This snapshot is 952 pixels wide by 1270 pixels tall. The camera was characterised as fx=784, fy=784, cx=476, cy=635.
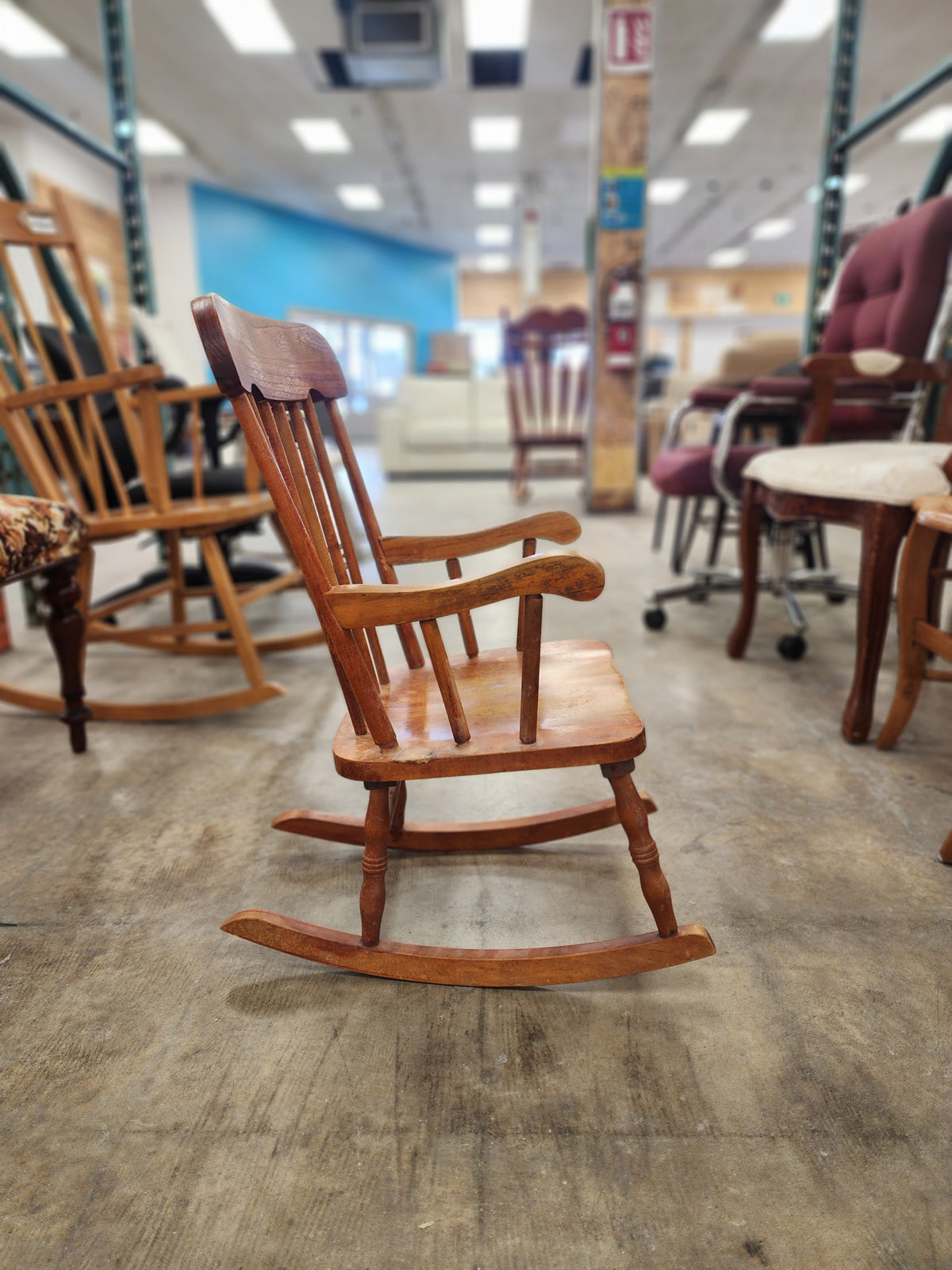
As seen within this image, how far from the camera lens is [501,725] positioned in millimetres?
1012

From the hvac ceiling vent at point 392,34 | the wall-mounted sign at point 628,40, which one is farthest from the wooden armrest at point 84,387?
the hvac ceiling vent at point 392,34

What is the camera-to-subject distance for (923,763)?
5.35 ft

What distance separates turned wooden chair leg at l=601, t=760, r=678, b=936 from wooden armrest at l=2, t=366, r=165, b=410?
1386mm

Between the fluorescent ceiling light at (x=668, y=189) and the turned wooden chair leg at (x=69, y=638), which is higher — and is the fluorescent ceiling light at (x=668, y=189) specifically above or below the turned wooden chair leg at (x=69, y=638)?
above

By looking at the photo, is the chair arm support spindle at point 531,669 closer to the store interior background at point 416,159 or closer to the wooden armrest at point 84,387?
the wooden armrest at point 84,387

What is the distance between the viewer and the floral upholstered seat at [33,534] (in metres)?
1.41

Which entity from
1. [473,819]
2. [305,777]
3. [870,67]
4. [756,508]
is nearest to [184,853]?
[305,777]

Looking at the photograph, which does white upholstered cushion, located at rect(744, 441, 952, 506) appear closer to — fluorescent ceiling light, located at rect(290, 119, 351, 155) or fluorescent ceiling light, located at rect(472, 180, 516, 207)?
fluorescent ceiling light, located at rect(290, 119, 351, 155)

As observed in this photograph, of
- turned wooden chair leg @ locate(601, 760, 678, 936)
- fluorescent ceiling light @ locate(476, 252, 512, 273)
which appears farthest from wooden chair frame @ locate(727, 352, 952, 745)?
fluorescent ceiling light @ locate(476, 252, 512, 273)

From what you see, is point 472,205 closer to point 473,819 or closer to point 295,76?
point 295,76

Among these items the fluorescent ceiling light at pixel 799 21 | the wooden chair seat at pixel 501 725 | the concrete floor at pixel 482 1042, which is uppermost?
the fluorescent ceiling light at pixel 799 21

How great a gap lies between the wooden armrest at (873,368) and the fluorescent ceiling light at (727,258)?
15.4 metres

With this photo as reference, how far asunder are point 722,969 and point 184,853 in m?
0.90

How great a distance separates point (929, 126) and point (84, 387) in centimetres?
1046
